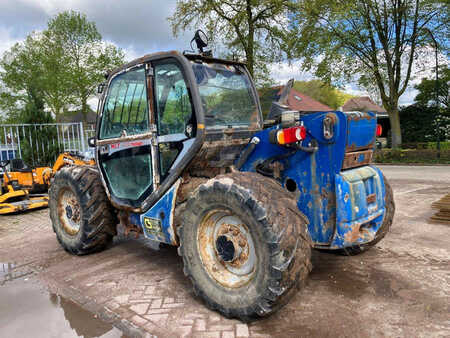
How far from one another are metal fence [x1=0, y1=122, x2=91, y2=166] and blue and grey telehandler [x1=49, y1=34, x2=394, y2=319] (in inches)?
316

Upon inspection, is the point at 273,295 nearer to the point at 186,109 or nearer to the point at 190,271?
the point at 190,271

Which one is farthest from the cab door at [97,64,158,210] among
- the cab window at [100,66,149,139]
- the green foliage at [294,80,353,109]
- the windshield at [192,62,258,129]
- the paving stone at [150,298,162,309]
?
the green foliage at [294,80,353,109]

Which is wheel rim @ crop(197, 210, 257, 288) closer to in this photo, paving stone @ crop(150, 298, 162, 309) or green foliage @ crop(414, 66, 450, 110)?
paving stone @ crop(150, 298, 162, 309)

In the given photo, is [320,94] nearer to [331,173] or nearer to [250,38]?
[250,38]

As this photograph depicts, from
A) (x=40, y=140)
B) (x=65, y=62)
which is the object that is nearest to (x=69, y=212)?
(x=40, y=140)

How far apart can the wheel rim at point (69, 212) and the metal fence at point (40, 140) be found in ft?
22.9

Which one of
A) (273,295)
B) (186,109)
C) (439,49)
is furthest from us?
(439,49)

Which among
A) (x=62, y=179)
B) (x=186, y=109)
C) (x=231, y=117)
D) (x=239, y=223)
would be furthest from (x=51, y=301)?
(x=231, y=117)

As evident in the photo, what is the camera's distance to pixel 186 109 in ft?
11.3

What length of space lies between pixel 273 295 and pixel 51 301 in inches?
91.1

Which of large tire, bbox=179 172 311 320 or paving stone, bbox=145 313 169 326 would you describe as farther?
paving stone, bbox=145 313 169 326

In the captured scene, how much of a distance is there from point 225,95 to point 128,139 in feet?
3.93

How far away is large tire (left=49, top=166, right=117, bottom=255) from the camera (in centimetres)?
443

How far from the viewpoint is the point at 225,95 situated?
12.5 ft
